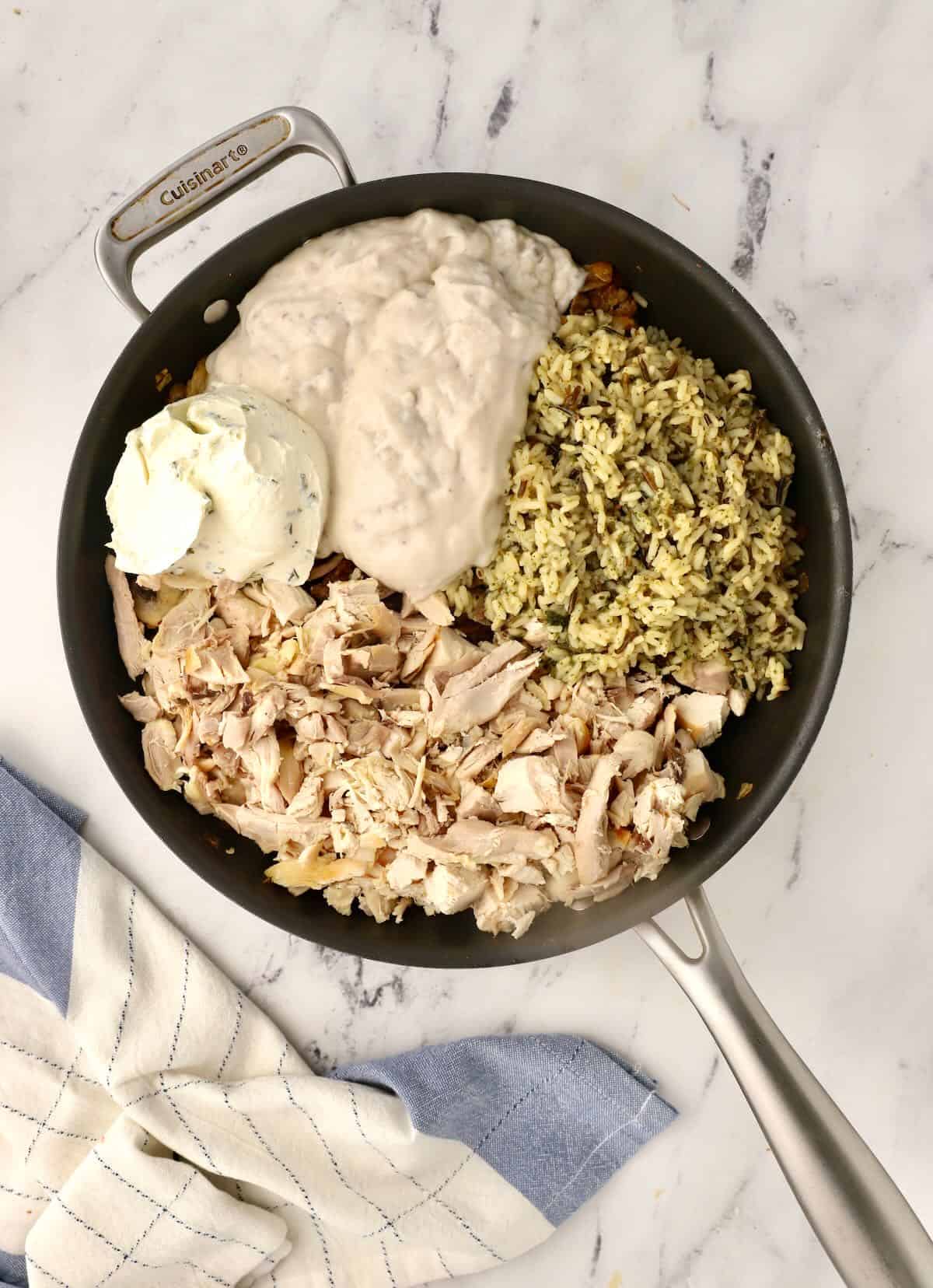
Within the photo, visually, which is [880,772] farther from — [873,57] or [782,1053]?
[873,57]

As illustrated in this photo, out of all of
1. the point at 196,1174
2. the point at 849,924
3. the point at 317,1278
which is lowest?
the point at 317,1278

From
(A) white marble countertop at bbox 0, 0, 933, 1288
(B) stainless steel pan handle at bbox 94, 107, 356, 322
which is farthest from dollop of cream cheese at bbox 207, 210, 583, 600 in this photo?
(A) white marble countertop at bbox 0, 0, 933, 1288

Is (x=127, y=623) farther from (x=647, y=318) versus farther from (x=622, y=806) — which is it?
(x=647, y=318)

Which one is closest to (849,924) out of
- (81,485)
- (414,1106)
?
(414,1106)

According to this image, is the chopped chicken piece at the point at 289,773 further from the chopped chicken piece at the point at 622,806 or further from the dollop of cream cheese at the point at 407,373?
the chopped chicken piece at the point at 622,806

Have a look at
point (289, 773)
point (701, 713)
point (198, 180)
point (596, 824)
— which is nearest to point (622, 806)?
point (596, 824)

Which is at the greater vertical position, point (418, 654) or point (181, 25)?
point (181, 25)

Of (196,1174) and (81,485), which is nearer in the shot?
(81,485)
